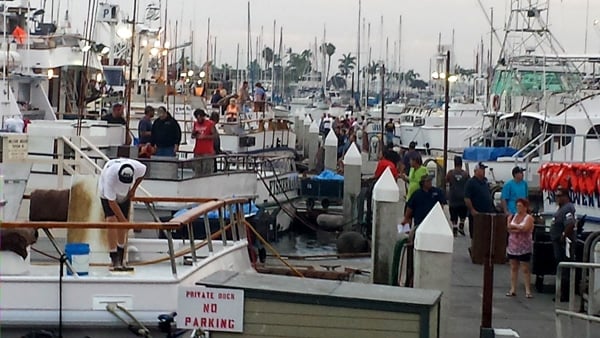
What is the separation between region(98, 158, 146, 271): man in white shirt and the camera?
9.75 meters

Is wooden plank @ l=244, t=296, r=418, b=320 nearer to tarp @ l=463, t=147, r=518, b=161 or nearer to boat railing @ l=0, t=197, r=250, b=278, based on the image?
boat railing @ l=0, t=197, r=250, b=278

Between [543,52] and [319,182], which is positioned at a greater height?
[543,52]

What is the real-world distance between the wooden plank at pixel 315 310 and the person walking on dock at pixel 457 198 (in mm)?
11827

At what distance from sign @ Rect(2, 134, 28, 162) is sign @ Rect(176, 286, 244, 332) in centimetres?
546

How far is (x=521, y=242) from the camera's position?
43.5 feet

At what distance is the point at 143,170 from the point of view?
9.98 meters

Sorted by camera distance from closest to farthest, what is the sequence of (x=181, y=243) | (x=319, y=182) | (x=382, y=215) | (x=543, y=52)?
1. (x=181, y=243)
2. (x=382, y=215)
3. (x=319, y=182)
4. (x=543, y=52)

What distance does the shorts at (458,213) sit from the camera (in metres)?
19.4

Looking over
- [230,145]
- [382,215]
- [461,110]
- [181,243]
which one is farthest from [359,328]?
[461,110]

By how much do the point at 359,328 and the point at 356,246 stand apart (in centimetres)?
1095

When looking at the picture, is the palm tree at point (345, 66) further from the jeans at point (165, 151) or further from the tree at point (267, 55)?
the jeans at point (165, 151)

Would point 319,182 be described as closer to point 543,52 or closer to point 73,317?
point 543,52

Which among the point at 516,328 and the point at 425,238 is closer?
the point at 425,238

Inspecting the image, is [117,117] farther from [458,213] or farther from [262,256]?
[458,213]
